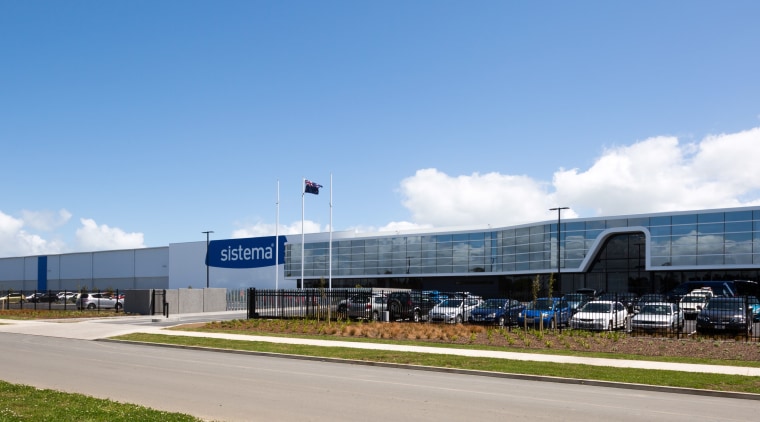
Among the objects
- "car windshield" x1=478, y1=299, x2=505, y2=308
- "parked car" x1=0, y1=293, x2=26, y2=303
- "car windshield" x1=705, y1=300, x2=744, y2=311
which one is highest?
"car windshield" x1=705, y1=300, x2=744, y2=311

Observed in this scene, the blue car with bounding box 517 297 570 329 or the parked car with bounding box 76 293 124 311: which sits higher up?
the blue car with bounding box 517 297 570 329

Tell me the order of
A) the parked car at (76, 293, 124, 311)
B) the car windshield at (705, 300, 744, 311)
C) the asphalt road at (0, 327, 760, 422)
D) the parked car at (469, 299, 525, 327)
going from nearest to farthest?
1. the asphalt road at (0, 327, 760, 422)
2. the car windshield at (705, 300, 744, 311)
3. the parked car at (469, 299, 525, 327)
4. the parked car at (76, 293, 124, 311)

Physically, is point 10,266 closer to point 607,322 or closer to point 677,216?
point 677,216

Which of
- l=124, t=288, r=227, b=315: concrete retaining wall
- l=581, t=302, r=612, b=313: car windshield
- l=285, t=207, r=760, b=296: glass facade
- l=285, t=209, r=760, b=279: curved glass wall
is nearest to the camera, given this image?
l=581, t=302, r=612, b=313: car windshield

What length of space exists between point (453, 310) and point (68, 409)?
2565 centimetres

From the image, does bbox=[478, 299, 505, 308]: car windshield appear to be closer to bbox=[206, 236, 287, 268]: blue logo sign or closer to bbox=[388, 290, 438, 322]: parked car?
bbox=[388, 290, 438, 322]: parked car

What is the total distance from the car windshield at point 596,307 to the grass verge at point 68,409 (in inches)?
956

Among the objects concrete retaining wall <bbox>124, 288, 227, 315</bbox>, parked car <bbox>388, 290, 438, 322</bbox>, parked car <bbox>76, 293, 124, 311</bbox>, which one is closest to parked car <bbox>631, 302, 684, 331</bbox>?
parked car <bbox>388, 290, 438, 322</bbox>

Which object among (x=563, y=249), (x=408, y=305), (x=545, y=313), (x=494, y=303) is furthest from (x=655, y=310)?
(x=563, y=249)

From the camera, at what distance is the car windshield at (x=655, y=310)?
29547 mm

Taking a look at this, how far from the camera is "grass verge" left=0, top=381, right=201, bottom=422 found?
9641 mm

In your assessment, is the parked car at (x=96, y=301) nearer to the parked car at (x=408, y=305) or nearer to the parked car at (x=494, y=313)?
the parked car at (x=408, y=305)

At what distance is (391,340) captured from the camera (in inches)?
1029

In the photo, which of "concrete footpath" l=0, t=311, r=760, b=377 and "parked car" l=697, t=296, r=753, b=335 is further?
"parked car" l=697, t=296, r=753, b=335
